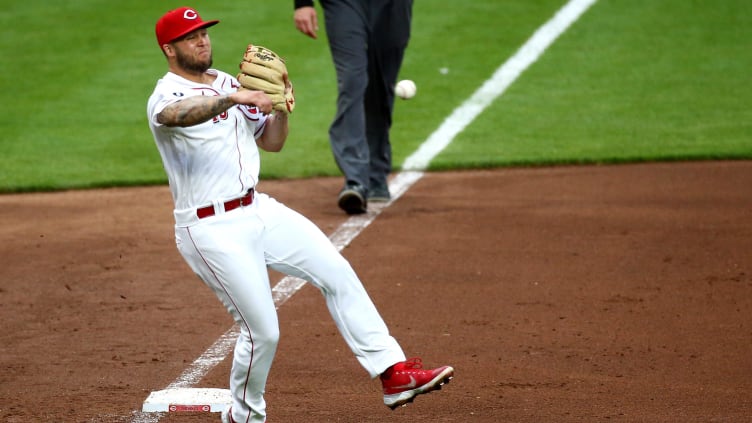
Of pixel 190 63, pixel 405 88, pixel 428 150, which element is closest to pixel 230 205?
pixel 190 63

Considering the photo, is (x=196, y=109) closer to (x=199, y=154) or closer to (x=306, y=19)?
(x=199, y=154)

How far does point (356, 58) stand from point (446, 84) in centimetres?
372

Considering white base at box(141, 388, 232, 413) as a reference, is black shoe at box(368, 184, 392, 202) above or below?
below

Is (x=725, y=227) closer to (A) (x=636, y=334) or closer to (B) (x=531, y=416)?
(A) (x=636, y=334)

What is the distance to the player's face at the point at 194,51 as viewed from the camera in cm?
483

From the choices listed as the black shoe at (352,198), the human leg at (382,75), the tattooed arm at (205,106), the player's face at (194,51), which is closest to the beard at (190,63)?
the player's face at (194,51)

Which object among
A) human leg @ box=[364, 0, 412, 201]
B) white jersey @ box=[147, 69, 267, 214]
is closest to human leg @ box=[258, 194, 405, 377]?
white jersey @ box=[147, 69, 267, 214]

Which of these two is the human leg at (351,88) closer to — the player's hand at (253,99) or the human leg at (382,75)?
the human leg at (382,75)

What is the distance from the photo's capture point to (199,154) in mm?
4781

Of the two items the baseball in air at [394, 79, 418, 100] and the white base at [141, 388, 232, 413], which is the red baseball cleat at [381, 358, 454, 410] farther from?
the baseball in air at [394, 79, 418, 100]

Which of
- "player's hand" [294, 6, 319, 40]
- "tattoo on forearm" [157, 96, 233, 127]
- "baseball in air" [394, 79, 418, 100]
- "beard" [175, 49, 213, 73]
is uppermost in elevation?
"beard" [175, 49, 213, 73]

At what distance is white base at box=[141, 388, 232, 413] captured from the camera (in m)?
5.07

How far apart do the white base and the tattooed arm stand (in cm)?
120

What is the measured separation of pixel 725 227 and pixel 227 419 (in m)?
4.07
